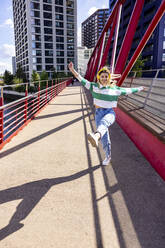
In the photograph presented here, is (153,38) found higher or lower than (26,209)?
higher

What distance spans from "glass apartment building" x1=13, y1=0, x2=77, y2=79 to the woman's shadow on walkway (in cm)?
8123

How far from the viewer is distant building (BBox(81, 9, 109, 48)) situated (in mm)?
156500

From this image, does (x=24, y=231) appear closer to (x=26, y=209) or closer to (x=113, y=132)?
(x=26, y=209)

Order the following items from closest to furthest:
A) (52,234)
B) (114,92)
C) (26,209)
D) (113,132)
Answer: (52,234) < (26,209) < (114,92) < (113,132)

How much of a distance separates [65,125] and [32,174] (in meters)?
4.01

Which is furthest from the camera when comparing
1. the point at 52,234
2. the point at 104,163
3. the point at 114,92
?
the point at 104,163

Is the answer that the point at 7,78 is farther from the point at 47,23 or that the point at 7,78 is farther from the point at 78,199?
the point at 78,199

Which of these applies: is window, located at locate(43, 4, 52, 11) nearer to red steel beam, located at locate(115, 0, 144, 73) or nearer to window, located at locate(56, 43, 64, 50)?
window, located at locate(56, 43, 64, 50)

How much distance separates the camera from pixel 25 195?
310 cm

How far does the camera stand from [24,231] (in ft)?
7.74

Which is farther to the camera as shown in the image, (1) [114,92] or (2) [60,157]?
(2) [60,157]

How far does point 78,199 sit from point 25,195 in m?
0.84

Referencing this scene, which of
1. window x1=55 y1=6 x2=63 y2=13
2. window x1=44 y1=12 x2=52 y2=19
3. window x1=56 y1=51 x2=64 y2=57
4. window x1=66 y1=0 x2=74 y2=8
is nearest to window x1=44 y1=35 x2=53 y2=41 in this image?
window x1=56 y1=51 x2=64 y2=57

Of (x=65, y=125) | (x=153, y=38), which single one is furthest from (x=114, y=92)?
(x=153, y=38)
